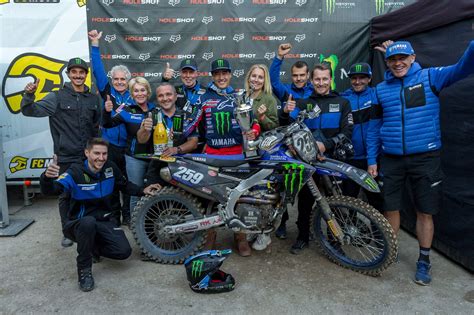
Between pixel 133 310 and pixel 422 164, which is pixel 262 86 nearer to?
pixel 422 164

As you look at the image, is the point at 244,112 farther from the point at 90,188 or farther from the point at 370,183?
the point at 90,188

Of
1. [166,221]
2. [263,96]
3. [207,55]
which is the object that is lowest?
[166,221]

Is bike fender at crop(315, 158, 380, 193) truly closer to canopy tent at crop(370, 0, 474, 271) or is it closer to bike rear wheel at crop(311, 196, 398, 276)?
bike rear wheel at crop(311, 196, 398, 276)

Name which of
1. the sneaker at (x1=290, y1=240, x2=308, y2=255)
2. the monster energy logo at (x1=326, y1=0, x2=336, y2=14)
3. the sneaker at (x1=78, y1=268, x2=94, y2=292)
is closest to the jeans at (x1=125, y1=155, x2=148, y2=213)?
the sneaker at (x1=78, y1=268, x2=94, y2=292)

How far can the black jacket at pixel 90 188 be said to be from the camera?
3.16m

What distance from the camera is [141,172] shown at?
12.9 feet

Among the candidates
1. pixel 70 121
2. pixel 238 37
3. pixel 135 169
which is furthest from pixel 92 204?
pixel 238 37

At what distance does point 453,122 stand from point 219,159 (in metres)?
2.24

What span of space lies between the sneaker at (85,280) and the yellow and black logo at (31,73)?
2.89 m

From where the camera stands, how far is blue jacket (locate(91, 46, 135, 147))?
13.0 ft

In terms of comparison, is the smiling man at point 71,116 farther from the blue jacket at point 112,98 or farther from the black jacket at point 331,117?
the black jacket at point 331,117

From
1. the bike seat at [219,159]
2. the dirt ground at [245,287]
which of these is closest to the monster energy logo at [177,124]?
the bike seat at [219,159]

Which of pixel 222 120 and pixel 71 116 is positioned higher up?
pixel 71 116

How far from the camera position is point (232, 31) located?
521 cm
